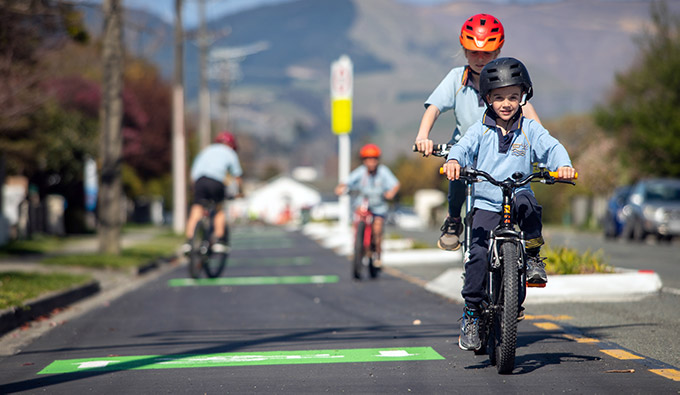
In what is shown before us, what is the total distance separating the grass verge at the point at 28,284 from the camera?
9.44 metres

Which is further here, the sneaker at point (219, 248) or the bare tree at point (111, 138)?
the bare tree at point (111, 138)

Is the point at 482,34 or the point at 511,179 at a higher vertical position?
the point at 482,34

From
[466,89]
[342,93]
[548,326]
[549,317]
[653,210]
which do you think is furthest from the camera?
[653,210]

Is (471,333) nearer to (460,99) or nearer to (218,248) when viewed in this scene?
(460,99)

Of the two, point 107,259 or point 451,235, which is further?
point 107,259

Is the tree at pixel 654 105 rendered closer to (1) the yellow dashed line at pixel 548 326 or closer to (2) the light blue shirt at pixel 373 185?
(2) the light blue shirt at pixel 373 185

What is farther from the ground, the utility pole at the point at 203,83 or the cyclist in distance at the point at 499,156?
the utility pole at the point at 203,83

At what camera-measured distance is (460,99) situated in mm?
7176

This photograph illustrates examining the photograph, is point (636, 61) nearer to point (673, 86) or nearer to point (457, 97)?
point (673, 86)

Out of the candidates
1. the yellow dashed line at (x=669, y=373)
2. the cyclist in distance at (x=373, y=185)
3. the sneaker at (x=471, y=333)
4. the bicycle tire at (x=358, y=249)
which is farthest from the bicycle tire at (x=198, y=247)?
the yellow dashed line at (x=669, y=373)

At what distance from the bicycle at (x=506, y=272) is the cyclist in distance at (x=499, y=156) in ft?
0.53

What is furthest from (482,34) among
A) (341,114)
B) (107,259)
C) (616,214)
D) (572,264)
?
(616,214)

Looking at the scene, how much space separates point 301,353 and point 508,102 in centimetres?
235

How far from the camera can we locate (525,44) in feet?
39.7
